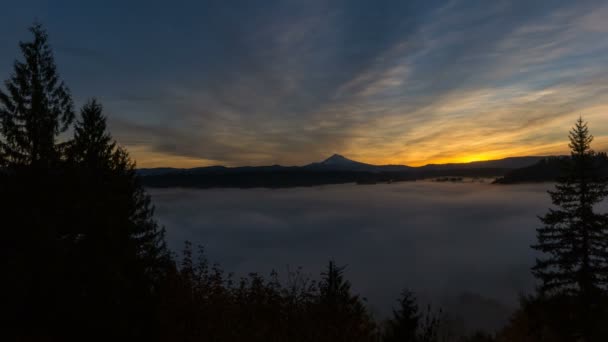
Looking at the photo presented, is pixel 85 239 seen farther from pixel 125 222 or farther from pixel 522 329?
pixel 522 329

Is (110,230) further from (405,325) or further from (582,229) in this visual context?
(582,229)

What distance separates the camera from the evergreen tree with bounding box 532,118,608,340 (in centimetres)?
2016

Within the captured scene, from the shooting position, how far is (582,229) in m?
20.4

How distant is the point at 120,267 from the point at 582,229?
27.5 metres

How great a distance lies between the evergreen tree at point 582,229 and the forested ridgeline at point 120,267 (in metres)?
0.08

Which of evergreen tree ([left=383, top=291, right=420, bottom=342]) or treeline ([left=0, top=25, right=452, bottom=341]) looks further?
evergreen tree ([left=383, top=291, right=420, bottom=342])

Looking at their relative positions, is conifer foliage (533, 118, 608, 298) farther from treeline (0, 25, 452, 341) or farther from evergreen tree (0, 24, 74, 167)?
evergreen tree (0, 24, 74, 167)

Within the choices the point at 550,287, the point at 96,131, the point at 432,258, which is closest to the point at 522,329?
the point at 550,287

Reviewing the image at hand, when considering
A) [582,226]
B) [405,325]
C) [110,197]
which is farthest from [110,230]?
[582,226]

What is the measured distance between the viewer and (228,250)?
640 ft

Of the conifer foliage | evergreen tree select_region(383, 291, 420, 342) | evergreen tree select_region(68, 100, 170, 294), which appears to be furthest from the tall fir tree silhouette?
the conifer foliage

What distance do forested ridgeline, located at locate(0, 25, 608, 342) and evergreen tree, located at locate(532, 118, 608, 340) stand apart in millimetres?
78

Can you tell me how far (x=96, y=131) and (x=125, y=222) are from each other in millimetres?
7336

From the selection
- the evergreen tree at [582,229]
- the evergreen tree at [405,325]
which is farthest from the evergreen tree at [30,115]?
the evergreen tree at [582,229]
